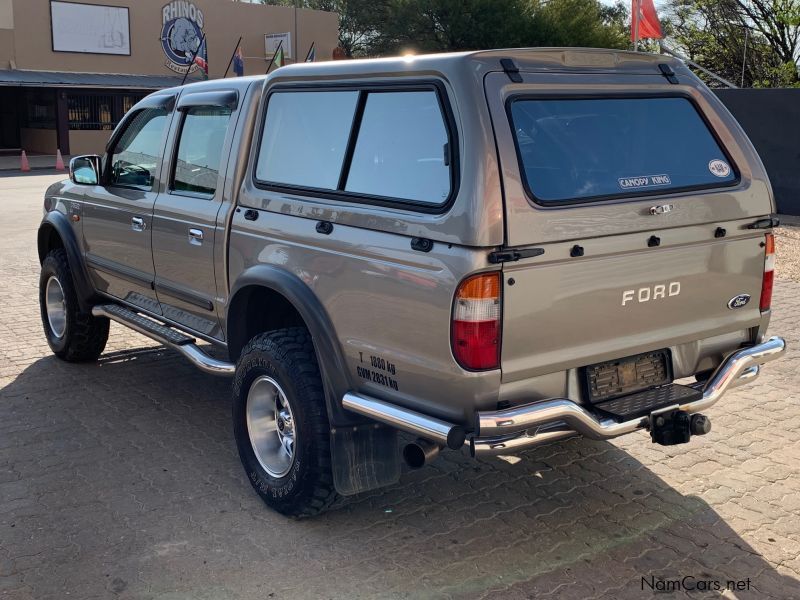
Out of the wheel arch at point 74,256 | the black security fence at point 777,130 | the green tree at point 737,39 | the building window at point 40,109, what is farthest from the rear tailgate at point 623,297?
the building window at point 40,109

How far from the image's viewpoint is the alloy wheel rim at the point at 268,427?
4469mm

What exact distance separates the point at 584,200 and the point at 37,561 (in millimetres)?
2794

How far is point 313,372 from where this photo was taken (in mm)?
4141

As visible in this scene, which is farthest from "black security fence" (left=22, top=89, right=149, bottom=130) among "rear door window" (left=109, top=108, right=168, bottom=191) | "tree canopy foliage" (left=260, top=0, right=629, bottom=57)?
"rear door window" (left=109, top=108, right=168, bottom=191)

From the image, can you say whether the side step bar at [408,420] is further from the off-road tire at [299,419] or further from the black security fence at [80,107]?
the black security fence at [80,107]

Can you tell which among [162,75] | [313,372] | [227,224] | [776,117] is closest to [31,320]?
[227,224]

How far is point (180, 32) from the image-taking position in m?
35.9

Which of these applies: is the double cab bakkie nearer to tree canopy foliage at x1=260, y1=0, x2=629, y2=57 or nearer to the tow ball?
the tow ball

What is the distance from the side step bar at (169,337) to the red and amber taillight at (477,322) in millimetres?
1792

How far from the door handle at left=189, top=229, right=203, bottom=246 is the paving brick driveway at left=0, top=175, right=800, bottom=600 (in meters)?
1.19

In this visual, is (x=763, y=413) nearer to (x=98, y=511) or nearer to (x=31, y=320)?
(x=98, y=511)

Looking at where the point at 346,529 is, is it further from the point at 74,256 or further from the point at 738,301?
the point at 74,256

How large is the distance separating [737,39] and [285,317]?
97.6 ft

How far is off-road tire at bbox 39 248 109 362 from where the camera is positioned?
A: 21.8 ft
